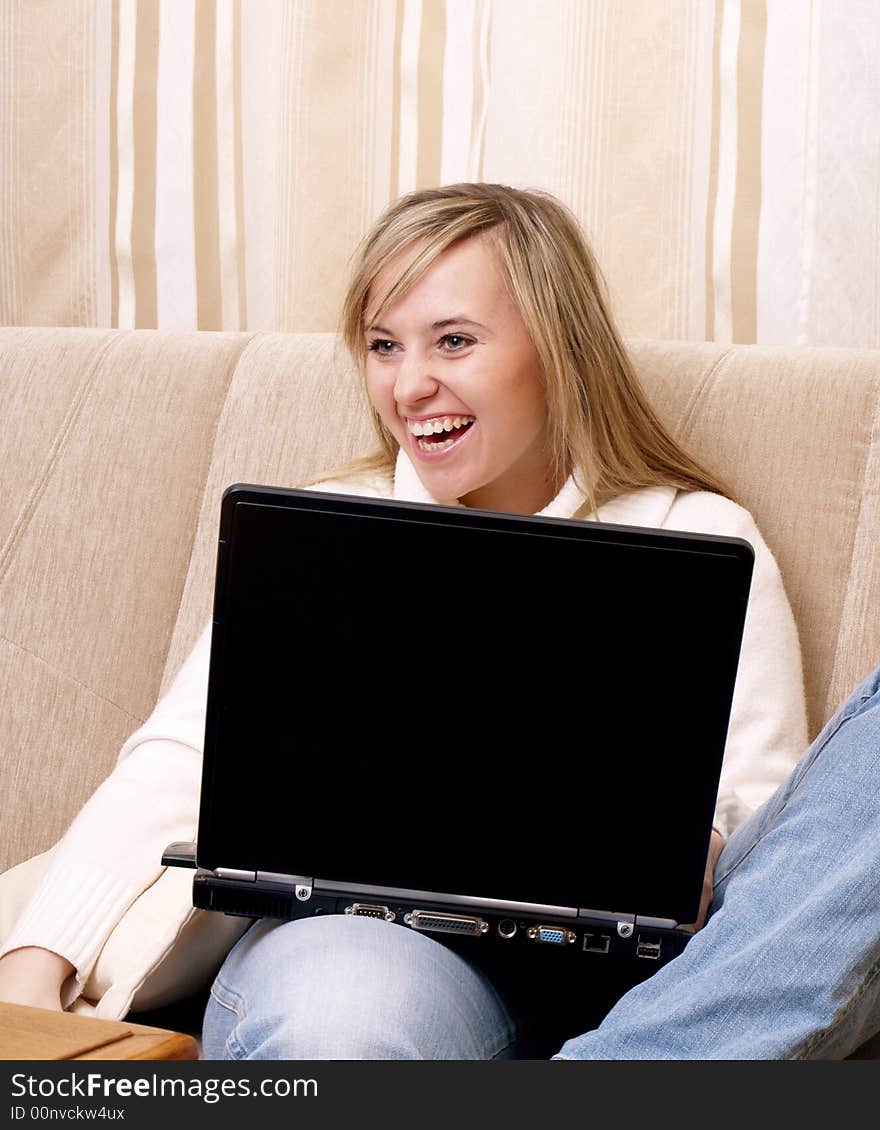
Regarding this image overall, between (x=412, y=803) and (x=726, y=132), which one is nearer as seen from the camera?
(x=412, y=803)

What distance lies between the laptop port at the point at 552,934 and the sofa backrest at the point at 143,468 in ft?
1.93

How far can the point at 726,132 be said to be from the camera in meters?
1.57

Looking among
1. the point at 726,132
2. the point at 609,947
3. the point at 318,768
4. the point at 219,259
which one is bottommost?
the point at 609,947

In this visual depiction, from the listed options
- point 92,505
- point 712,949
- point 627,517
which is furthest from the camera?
point 92,505

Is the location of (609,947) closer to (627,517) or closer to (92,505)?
(627,517)

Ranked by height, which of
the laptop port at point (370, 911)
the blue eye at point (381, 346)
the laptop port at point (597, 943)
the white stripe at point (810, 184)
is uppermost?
the white stripe at point (810, 184)

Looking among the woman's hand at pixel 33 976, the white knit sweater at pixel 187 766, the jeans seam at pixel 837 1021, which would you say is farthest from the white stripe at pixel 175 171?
the jeans seam at pixel 837 1021

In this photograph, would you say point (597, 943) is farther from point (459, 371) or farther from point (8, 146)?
point (8, 146)

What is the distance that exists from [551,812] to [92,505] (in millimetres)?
875

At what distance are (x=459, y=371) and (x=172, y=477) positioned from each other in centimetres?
44

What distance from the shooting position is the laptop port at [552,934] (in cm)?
88

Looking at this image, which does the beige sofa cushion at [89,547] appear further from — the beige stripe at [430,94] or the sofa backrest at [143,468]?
the beige stripe at [430,94]

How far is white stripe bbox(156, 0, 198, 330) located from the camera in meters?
1.82
